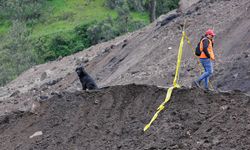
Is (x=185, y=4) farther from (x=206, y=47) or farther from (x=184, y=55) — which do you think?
(x=206, y=47)

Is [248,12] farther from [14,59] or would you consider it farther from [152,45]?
[14,59]

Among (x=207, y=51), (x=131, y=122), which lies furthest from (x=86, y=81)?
(x=131, y=122)

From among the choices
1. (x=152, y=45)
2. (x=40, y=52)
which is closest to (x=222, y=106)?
(x=152, y=45)

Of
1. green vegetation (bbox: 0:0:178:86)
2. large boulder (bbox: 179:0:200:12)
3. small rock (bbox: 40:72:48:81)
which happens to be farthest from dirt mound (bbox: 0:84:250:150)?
green vegetation (bbox: 0:0:178:86)

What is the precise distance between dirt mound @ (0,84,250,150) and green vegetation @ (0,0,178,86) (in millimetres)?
31845

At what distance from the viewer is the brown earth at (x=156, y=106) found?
12.1m

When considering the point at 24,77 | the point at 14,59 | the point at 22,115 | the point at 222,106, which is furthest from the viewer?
the point at 14,59

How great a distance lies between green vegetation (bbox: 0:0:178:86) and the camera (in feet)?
165

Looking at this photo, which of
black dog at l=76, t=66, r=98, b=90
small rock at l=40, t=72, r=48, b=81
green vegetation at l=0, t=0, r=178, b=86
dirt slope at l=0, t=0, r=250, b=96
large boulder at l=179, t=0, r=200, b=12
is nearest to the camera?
black dog at l=76, t=66, r=98, b=90

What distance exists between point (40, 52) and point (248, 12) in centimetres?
3253

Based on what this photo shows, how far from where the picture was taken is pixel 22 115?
1683cm

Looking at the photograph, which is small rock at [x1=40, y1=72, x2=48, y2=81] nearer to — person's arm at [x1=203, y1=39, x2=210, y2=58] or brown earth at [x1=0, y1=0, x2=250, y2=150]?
brown earth at [x1=0, y1=0, x2=250, y2=150]

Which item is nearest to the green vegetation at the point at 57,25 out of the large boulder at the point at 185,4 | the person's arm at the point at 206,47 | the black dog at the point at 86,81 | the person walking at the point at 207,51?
the large boulder at the point at 185,4

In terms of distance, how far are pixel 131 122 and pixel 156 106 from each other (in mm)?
623
